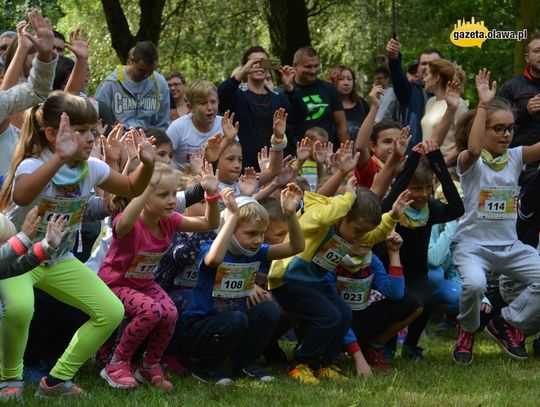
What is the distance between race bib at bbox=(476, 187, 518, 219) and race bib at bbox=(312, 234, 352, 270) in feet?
4.36

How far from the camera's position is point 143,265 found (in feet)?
22.4

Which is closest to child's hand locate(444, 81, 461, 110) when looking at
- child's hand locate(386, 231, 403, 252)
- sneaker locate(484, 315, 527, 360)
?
child's hand locate(386, 231, 403, 252)

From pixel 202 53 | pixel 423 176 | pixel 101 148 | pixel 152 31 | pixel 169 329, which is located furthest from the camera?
pixel 202 53

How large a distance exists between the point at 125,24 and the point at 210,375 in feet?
32.3

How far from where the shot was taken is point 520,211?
30.0 feet

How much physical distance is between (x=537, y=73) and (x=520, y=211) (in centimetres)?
168

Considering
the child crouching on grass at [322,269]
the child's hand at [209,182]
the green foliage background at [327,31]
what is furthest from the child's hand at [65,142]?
the green foliage background at [327,31]

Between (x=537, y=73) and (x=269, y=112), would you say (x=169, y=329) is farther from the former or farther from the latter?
(x=537, y=73)

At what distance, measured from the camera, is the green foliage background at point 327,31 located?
2058 centimetres

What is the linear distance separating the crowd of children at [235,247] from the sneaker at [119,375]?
0.01 meters

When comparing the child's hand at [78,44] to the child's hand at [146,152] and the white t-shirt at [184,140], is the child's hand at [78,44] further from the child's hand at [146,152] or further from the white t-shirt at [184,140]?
the white t-shirt at [184,140]

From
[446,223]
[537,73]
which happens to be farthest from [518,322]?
[537,73]

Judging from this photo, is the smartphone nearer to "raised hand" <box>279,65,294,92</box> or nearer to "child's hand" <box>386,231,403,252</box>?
"raised hand" <box>279,65,294,92</box>

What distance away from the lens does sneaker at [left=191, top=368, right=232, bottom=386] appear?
7.02 meters
